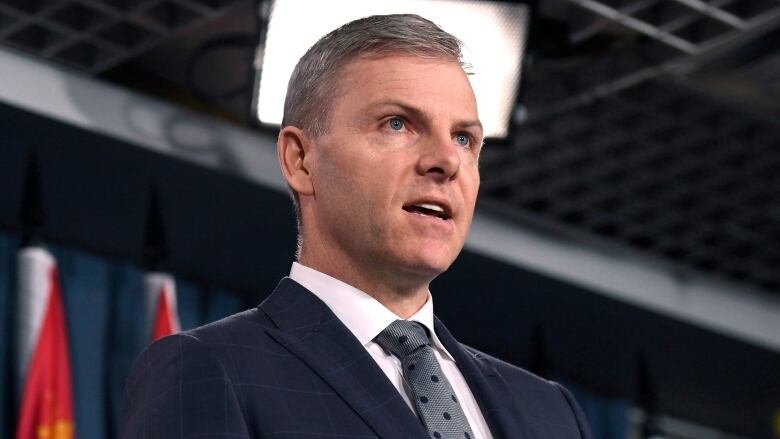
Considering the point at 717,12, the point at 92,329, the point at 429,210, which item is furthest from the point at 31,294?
the point at 429,210

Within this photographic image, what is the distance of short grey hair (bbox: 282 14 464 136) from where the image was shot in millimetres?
1439

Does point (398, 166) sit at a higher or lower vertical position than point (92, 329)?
higher

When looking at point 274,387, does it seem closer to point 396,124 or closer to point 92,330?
point 396,124

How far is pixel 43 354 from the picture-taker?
3.60 m

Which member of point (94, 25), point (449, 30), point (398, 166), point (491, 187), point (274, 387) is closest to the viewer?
point (274, 387)

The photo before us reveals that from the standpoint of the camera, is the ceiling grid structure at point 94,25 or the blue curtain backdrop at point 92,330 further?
the blue curtain backdrop at point 92,330

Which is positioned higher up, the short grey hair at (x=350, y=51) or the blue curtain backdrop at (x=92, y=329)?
the short grey hair at (x=350, y=51)

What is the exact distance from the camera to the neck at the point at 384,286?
1.40 metres

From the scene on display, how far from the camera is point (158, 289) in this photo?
12.4ft

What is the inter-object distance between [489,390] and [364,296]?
0.47 feet

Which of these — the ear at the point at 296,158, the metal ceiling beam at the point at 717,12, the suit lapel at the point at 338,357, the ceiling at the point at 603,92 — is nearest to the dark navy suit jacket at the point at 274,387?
the suit lapel at the point at 338,357

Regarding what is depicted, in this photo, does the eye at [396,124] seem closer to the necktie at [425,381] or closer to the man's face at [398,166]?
the man's face at [398,166]

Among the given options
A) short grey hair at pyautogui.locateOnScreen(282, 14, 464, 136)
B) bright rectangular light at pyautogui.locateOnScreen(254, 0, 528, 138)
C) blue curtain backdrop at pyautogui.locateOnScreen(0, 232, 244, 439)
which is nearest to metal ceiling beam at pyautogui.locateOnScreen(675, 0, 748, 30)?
bright rectangular light at pyautogui.locateOnScreen(254, 0, 528, 138)

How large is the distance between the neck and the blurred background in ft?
5.68
